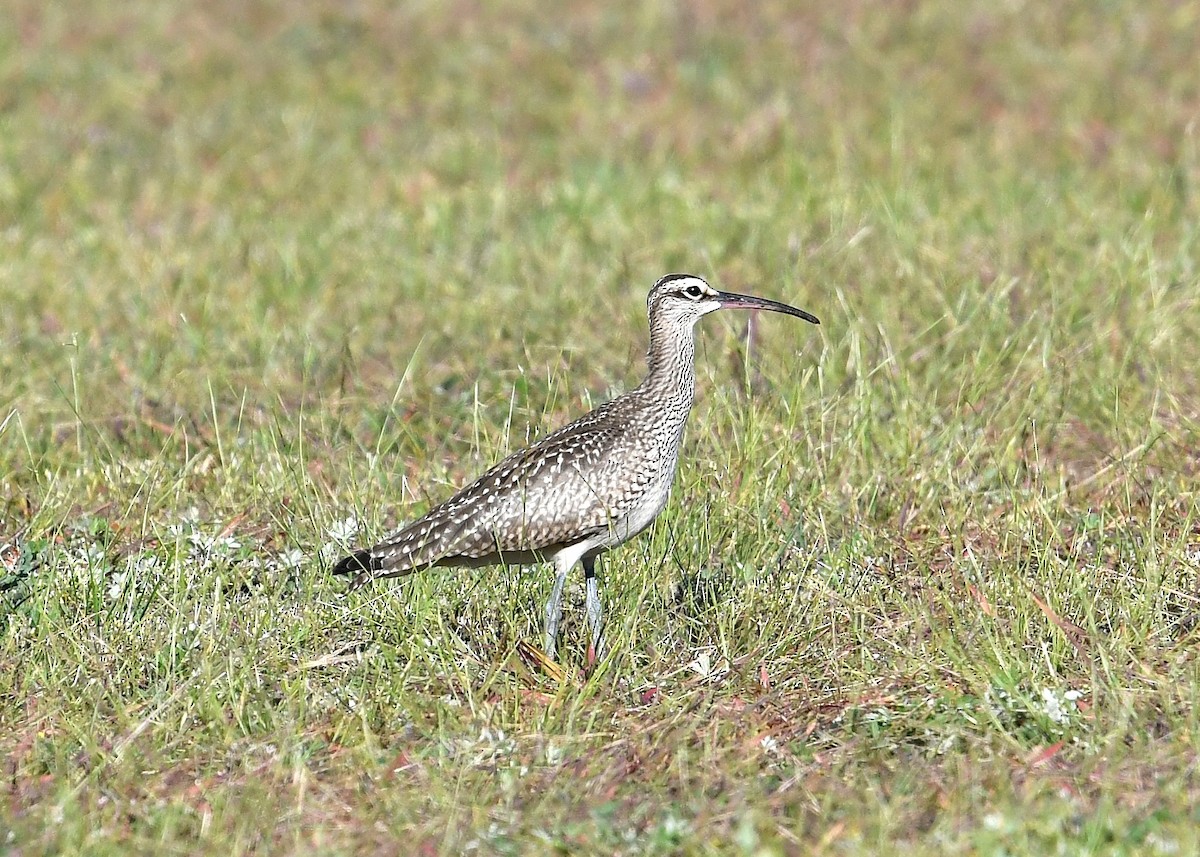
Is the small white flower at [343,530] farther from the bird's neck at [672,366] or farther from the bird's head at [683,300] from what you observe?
the bird's head at [683,300]

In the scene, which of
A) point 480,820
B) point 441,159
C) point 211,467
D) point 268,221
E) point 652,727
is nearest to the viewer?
point 480,820

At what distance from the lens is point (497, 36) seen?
46.8 feet

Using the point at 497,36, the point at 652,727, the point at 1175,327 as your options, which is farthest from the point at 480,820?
the point at 497,36

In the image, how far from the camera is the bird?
231 inches

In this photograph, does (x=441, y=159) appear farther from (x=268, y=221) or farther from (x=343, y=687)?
(x=343, y=687)

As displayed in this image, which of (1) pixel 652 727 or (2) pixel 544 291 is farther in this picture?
(2) pixel 544 291

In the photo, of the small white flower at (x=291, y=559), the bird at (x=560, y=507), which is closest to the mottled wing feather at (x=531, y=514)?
the bird at (x=560, y=507)

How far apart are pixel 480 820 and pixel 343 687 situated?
0.89 metres

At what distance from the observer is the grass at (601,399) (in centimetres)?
499

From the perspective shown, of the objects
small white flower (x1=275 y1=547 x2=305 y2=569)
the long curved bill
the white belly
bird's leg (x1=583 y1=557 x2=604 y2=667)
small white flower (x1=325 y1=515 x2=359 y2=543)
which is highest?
the long curved bill

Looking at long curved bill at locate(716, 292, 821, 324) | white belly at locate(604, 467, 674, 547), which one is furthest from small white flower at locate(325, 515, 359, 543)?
long curved bill at locate(716, 292, 821, 324)

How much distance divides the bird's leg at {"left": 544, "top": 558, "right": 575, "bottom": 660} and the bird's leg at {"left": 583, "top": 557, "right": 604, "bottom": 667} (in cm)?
9

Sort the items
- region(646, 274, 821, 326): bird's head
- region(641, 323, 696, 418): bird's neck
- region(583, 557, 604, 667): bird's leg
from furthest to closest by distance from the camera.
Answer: region(646, 274, 821, 326): bird's head, region(641, 323, 696, 418): bird's neck, region(583, 557, 604, 667): bird's leg

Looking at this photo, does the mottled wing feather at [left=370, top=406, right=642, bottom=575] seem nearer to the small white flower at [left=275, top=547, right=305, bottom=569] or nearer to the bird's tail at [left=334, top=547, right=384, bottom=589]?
the bird's tail at [left=334, top=547, right=384, bottom=589]
